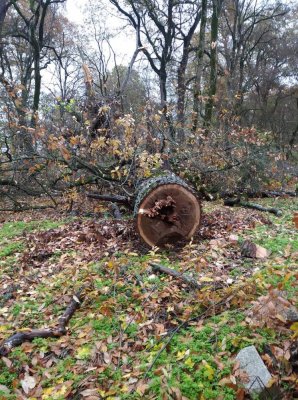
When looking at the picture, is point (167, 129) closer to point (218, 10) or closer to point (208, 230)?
point (208, 230)

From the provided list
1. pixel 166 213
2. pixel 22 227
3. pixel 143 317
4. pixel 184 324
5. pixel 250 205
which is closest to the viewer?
pixel 184 324

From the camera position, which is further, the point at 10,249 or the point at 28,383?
the point at 10,249

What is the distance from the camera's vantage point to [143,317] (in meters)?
3.42

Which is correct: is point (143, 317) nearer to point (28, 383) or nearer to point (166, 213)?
point (28, 383)

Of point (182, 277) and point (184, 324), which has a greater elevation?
point (182, 277)

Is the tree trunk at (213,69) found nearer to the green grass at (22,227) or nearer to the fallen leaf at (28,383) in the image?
the green grass at (22,227)

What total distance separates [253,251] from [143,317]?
1841 millimetres

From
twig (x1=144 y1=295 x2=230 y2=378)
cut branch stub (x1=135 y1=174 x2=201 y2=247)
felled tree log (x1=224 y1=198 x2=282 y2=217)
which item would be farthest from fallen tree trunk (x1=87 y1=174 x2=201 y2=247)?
felled tree log (x1=224 y1=198 x2=282 y2=217)

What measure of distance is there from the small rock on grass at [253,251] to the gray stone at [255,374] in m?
1.92

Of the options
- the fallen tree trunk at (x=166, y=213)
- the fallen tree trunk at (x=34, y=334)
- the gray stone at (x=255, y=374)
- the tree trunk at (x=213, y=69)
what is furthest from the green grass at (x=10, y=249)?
the tree trunk at (x=213, y=69)

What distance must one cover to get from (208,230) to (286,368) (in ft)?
10.1

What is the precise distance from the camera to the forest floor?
265 centimetres

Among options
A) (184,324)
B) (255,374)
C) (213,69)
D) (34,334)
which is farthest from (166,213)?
(213,69)

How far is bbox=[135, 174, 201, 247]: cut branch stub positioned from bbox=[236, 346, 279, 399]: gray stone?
2469mm
